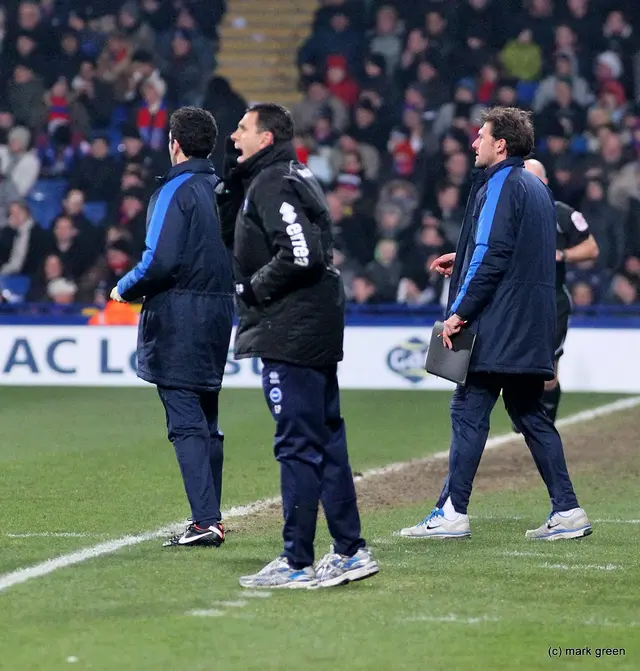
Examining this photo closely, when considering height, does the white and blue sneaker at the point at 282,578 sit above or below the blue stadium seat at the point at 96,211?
below

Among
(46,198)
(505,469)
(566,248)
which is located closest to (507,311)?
(566,248)

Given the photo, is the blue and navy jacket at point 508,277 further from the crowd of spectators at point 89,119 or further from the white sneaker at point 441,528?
the crowd of spectators at point 89,119

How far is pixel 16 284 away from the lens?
17.8 m

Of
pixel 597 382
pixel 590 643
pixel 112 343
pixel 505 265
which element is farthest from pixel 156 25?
pixel 590 643

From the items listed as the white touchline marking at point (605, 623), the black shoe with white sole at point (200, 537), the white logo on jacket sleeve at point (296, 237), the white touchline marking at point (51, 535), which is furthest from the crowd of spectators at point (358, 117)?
the white touchline marking at point (605, 623)

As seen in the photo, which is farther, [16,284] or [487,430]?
[16,284]

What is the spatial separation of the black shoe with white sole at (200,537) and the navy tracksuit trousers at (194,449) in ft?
→ 0.09

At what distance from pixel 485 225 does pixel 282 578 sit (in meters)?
2.03

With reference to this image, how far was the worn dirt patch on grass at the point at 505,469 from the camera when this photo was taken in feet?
27.5

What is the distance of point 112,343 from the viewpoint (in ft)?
49.6

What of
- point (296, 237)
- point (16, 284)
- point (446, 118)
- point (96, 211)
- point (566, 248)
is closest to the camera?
point (296, 237)

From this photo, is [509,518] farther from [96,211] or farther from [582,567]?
[96,211]

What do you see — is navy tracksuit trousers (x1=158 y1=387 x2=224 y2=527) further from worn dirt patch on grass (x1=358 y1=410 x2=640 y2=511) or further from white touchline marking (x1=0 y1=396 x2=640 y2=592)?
worn dirt patch on grass (x1=358 y1=410 x2=640 y2=511)

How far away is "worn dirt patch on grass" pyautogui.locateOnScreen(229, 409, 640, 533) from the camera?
8.37m
